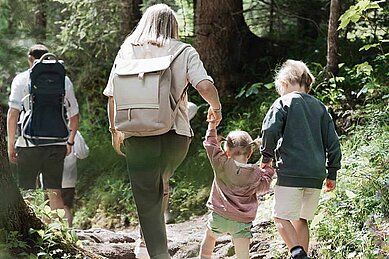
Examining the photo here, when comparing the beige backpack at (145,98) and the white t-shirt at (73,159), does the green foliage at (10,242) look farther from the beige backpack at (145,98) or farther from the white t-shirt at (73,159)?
the white t-shirt at (73,159)

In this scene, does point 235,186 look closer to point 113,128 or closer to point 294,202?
point 294,202

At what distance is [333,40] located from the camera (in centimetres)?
918

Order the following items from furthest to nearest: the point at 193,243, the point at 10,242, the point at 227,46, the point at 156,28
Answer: the point at 227,46
the point at 193,243
the point at 156,28
the point at 10,242

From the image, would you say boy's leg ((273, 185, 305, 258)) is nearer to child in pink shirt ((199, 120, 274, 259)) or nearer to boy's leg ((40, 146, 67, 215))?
child in pink shirt ((199, 120, 274, 259))

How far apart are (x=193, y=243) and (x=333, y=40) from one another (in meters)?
3.59

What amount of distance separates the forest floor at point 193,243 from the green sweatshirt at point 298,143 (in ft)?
3.30

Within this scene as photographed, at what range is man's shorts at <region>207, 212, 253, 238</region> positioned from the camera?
5566 millimetres

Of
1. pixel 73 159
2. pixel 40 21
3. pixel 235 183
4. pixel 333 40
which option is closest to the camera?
pixel 235 183

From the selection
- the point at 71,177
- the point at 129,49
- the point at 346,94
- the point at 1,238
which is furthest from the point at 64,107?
the point at 346,94

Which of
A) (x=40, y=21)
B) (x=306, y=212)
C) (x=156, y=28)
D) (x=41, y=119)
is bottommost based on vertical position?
(x=306, y=212)

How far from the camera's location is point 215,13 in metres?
11.1

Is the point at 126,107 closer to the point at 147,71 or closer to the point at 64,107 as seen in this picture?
the point at 147,71

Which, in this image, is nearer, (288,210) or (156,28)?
(156,28)

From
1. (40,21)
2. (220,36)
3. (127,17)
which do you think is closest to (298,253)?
(220,36)
